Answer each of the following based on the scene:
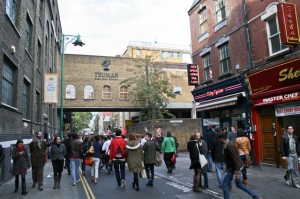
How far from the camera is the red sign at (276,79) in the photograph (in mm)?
10852

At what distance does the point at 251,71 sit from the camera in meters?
13.2

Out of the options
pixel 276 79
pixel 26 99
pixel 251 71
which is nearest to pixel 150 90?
pixel 26 99

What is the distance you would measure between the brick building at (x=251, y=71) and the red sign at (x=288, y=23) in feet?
0.23

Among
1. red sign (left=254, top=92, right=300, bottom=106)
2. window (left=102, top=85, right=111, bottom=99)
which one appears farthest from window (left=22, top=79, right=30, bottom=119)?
window (left=102, top=85, right=111, bottom=99)

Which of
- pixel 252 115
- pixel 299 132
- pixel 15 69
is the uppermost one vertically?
A: pixel 15 69

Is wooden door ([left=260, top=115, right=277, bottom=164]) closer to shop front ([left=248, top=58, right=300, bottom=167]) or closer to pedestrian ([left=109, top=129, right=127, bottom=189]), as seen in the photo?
shop front ([left=248, top=58, right=300, bottom=167])

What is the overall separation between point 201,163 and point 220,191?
3.15 ft

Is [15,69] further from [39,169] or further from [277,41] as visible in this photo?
[277,41]

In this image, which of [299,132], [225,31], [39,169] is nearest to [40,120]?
[39,169]

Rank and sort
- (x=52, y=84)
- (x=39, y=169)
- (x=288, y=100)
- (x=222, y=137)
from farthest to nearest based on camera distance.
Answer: (x=52, y=84) → (x=288, y=100) → (x=39, y=169) → (x=222, y=137)

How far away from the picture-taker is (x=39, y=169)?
9195mm

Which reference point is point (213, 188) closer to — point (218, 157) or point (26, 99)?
point (218, 157)

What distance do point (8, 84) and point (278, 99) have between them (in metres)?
11.3

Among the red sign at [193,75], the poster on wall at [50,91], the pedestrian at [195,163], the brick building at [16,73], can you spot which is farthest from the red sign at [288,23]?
the poster on wall at [50,91]
